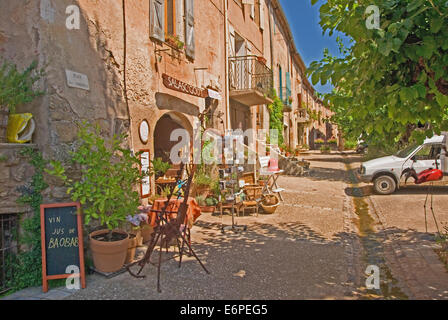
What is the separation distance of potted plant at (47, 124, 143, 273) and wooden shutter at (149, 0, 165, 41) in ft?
10.8

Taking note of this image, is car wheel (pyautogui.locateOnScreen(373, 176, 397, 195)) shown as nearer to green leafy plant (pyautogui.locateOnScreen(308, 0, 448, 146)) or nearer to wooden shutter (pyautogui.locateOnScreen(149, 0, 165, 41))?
green leafy plant (pyautogui.locateOnScreen(308, 0, 448, 146))

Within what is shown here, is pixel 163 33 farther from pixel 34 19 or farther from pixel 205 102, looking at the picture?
pixel 34 19

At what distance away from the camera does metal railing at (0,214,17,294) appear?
396 cm

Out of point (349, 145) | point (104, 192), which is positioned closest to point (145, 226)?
point (104, 192)

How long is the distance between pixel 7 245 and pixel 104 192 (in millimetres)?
1308

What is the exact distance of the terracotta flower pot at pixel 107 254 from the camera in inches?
163

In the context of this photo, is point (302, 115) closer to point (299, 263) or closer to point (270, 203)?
point (270, 203)

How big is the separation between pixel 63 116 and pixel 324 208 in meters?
6.44

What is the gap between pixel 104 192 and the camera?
4.15 metres

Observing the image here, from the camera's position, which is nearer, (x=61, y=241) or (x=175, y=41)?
(x=61, y=241)

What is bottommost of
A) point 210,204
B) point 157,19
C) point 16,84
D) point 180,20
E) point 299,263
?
point 299,263

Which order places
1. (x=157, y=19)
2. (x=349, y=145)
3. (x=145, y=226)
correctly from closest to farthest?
(x=145, y=226), (x=157, y=19), (x=349, y=145)

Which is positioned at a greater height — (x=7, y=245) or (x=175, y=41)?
(x=175, y=41)
